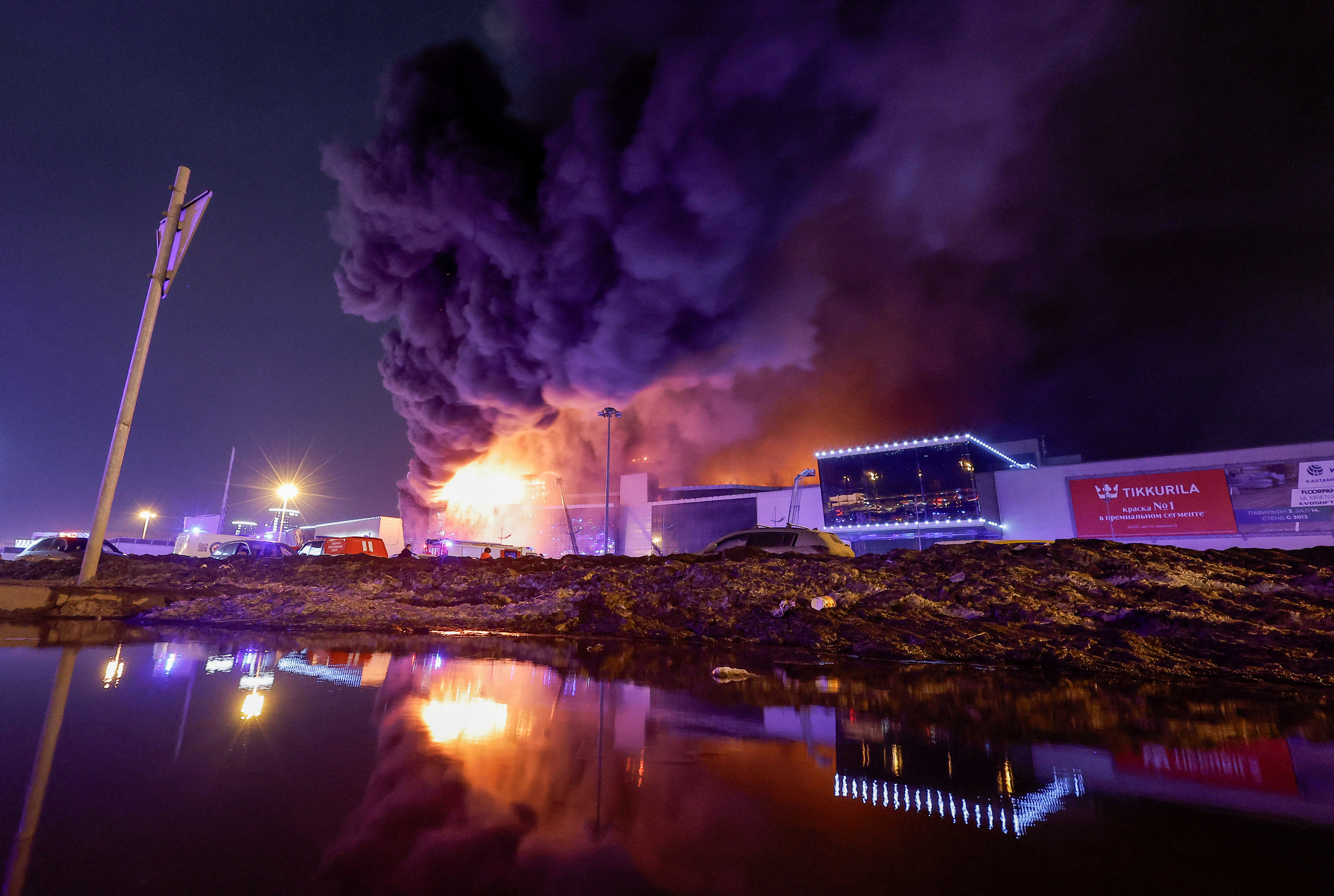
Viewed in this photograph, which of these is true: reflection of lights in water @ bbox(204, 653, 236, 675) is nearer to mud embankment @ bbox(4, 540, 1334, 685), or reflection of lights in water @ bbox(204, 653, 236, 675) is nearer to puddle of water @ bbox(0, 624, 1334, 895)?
puddle of water @ bbox(0, 624, 1334, 895)

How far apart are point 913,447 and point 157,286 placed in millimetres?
33764

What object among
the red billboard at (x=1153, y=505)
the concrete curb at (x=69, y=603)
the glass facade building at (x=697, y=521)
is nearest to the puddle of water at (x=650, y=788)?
the concrete curb at (x=69, y=603)

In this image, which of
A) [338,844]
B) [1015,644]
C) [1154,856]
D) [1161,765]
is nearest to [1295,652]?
[1015,644]

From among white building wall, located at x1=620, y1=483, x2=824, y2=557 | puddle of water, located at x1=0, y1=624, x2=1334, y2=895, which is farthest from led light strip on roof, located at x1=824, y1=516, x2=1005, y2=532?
puddle of water, located at x1=0, y1=624, x2=1334, y2=895

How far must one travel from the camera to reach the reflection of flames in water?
37.6 metres

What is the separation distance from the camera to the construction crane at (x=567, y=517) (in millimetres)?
43656

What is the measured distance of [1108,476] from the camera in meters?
27.5

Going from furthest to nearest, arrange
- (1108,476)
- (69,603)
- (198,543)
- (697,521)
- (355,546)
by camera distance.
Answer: (697,521) → (1108,476) → (198,543) → (355,546) → (69,603)

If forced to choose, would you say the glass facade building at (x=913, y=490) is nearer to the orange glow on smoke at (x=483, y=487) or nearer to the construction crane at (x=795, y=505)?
the construction crane at (x=795, y=505)

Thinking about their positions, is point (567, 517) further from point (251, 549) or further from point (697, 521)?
point (251, 549)

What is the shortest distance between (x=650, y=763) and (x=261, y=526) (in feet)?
238

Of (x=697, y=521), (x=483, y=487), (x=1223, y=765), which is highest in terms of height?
(x=483, y=487)

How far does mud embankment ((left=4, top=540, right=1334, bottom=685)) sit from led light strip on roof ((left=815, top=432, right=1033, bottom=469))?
25.1m

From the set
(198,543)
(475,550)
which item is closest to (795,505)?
(475,550)
